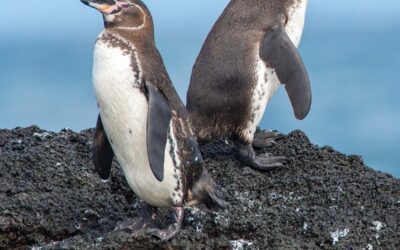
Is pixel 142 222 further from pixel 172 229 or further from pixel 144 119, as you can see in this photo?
pixel 144 119

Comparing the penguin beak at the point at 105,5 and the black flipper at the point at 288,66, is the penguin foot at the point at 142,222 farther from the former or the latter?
the black flipper at the point at 288,66

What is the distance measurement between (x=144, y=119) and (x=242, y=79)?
1.68m

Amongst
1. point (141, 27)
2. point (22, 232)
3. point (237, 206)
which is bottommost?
point (22, 232)

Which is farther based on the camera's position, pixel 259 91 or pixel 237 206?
pixel 259 91

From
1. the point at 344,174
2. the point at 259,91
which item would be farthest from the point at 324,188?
the point at 259,91

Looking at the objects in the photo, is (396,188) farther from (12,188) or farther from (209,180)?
(12,188)

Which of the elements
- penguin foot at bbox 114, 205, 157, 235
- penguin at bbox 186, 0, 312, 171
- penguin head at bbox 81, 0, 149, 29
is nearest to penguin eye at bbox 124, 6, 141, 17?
penguin head at bbox 81, 0, 149, 29

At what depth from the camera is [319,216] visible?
6.59m

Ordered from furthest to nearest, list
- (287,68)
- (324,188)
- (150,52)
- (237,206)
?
1. (287,68)
2. (324,188)
3. (237,206)
4. (150,52)

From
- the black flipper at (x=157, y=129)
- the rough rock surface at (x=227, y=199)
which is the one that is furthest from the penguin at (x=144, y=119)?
the rough rock surface at (x=227, y=199)

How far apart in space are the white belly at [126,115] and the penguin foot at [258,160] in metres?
1.46

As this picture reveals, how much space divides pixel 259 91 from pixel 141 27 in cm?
159

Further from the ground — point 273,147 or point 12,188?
point 273,147

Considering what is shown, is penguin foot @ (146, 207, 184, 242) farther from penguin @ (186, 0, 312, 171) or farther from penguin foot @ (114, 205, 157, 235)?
penguin @ (186, 0, 312, 171)
